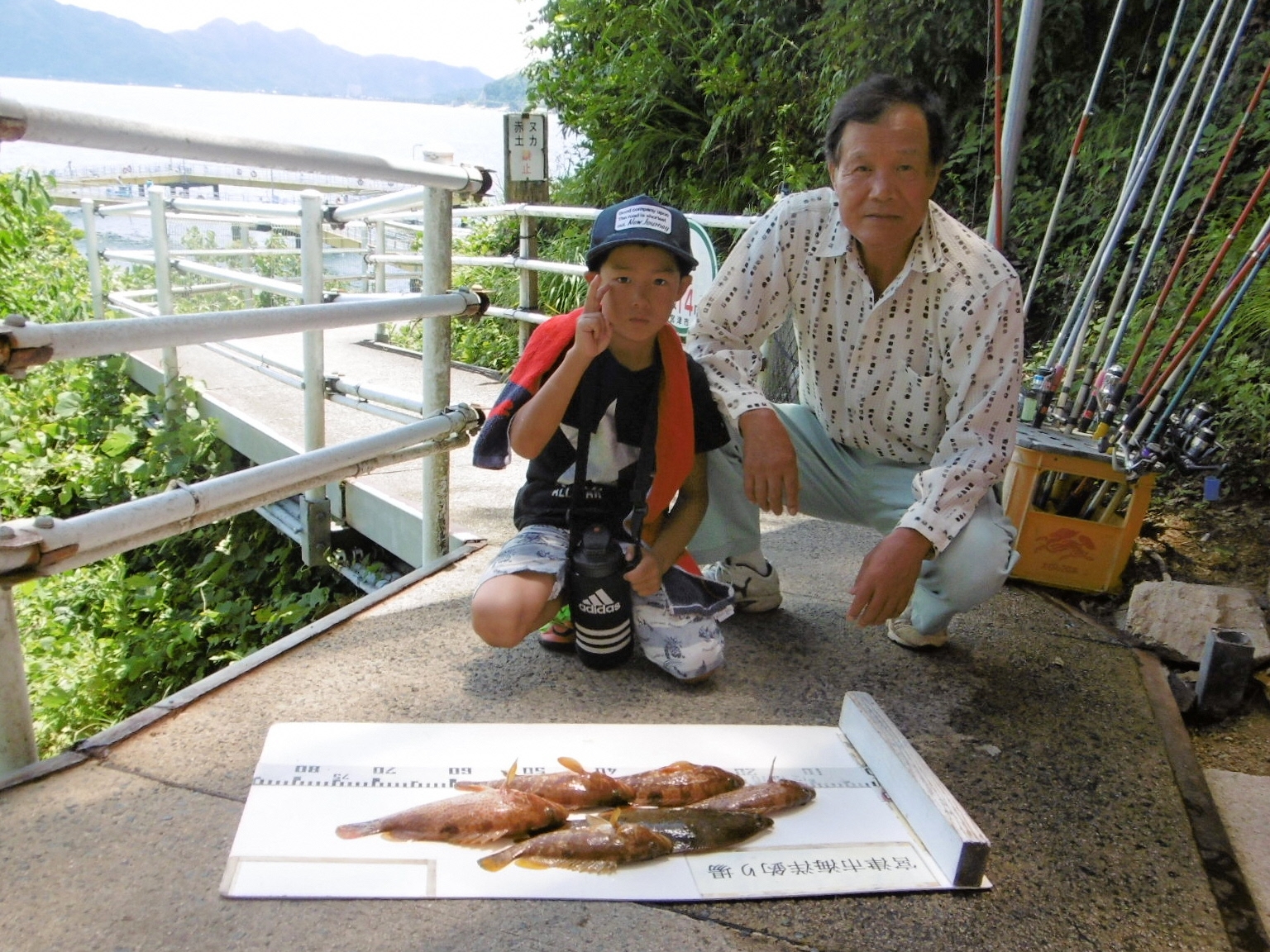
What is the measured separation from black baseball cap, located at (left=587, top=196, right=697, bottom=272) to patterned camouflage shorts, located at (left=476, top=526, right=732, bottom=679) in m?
0.65

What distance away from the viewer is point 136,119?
1566 mm

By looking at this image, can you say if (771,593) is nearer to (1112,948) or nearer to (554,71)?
(1112,948)

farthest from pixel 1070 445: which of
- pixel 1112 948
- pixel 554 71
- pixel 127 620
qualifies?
pixel 554 71

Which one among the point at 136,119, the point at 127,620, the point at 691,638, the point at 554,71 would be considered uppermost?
the point at 554,71

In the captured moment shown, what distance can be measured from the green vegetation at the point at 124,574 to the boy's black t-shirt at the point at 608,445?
5.94 ft

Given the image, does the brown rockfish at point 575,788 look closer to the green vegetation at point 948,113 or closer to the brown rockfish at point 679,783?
the brown rockfish at point 679,783

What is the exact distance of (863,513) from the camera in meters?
2.35

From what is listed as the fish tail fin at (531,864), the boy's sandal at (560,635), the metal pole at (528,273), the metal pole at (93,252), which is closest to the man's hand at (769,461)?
the boy's sandal at (560,635)

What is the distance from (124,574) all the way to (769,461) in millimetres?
3755

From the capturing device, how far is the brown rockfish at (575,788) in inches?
59.1

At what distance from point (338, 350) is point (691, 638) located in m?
6.10

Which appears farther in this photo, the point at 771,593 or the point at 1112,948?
the point at 771,593

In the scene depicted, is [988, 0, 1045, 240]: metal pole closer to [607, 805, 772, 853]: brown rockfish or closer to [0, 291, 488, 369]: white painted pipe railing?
[0, 291, 488, 369]: white painted pipe railing

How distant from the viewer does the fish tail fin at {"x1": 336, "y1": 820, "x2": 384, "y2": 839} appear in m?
1.40
